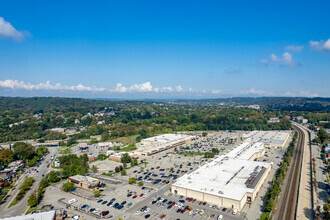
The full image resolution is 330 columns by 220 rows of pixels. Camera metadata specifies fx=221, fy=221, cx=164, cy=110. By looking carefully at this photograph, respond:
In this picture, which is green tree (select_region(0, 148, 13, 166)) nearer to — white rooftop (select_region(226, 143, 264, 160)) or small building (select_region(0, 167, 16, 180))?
small building (select_region(0, 167, 16, 180))

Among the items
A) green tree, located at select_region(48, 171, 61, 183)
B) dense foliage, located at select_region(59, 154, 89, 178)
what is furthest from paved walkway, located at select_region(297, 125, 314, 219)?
green tree, located at select_region(48, 171, 61, 183)

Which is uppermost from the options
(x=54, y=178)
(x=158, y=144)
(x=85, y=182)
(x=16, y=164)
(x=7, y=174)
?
(x=85, y=182)

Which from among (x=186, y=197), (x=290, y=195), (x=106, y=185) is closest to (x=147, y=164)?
(x=106, y=185)

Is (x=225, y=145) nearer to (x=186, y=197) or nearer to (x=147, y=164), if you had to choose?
(x=147, y=164)

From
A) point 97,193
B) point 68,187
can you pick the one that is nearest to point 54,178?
point 68,187

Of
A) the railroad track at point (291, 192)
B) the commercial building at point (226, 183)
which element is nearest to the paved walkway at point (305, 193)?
the railroad track at point (291, 192)

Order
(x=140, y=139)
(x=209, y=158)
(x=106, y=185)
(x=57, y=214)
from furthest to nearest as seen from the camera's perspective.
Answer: (x=140, y=139) < (x=209, y=158) < (x=106, y=185) < (x=57, y=214)

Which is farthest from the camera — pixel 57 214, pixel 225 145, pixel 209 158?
pixel 225 145

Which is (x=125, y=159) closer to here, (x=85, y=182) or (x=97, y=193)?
(x=85, y=182)
